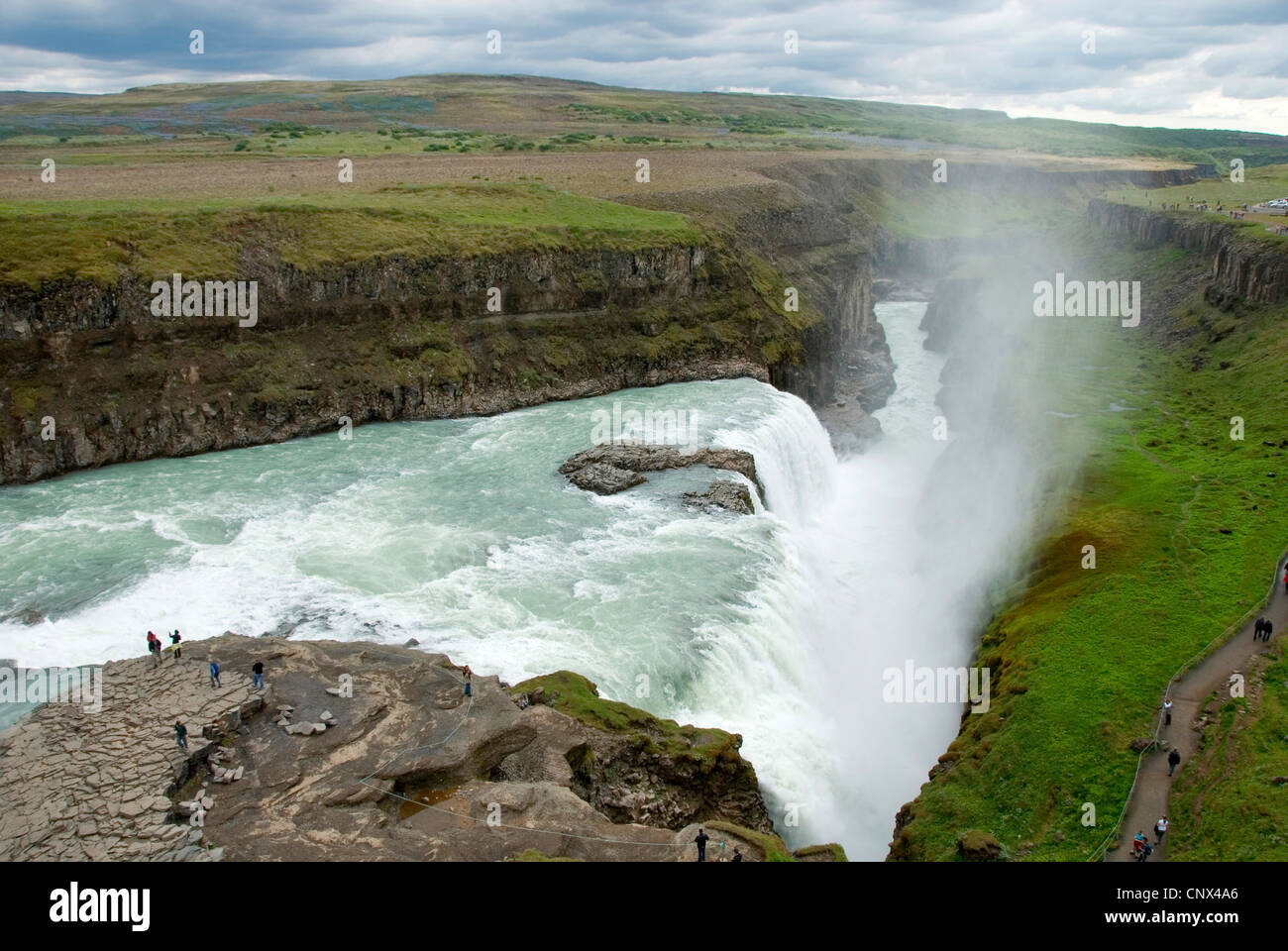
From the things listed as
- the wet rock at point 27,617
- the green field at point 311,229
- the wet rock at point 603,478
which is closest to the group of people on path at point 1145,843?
the wet rock at point 603,478

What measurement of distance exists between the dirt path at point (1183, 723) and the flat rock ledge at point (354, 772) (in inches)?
372

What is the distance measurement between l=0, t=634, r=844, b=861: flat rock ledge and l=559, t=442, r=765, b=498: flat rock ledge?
19.1m

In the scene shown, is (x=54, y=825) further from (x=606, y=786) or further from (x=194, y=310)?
(x=194, y=310)

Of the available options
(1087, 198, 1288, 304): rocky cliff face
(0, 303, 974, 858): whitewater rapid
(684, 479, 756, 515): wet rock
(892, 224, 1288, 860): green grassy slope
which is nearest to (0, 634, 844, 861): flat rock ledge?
(0, 303, 974, 858): whitewater rapid

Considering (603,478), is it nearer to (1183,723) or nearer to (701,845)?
(1183,723)

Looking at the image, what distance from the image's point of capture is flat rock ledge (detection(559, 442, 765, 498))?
47844mm

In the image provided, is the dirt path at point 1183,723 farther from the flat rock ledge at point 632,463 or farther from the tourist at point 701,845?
the flat rock ledge at point 632,463

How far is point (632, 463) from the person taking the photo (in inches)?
1959

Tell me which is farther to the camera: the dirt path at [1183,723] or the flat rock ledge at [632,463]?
the flat rock ledge at [632,463]

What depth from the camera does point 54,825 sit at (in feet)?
69.1

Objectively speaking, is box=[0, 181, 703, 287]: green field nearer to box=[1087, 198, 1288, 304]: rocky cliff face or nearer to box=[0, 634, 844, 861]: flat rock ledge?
box=[0, 634, 844, 861]: flat rock ledge

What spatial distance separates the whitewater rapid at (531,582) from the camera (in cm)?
3250

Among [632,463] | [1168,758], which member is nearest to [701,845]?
[1168,758]
